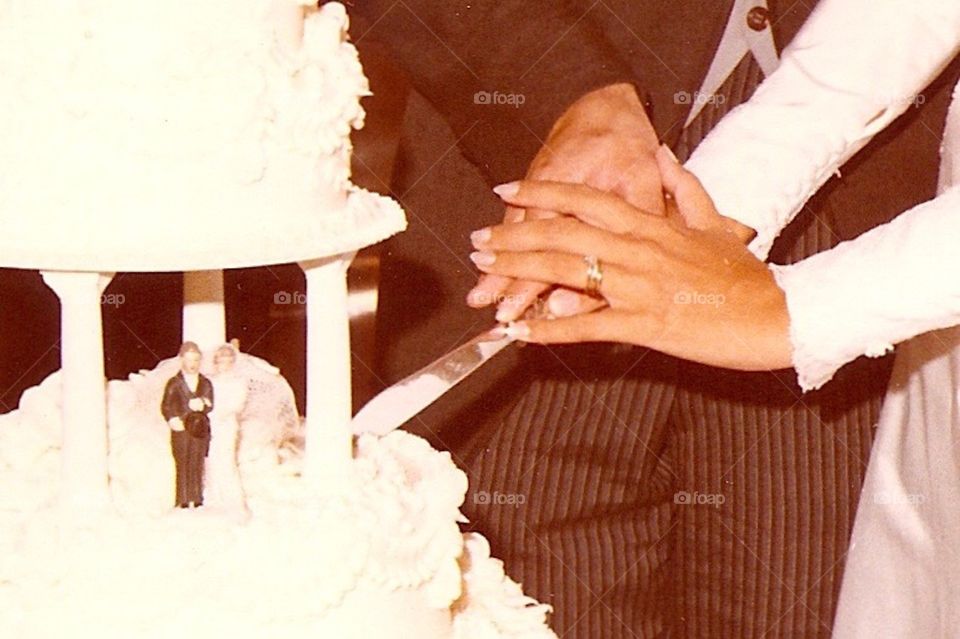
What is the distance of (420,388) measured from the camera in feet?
3.76

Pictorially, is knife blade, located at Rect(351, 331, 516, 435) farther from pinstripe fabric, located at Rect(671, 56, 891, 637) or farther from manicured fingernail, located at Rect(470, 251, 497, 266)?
pinstripe fabric, located at Rect(671, 56, 891, 637)

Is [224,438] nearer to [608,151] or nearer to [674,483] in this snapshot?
[608,151]

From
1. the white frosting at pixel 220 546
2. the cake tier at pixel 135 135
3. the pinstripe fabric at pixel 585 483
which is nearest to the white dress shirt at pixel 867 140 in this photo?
the pinstripe fabric at pixel 585 483

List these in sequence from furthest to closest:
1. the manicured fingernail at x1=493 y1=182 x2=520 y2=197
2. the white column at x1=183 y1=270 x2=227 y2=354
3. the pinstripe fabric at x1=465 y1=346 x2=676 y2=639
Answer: the pinstripe fabric at x1=465 y1=346 x2=676 y2=639 → the manicured fingernail at x1=493 y1=182 x2=520 y2=197 → the white column at x1=183 y1=270 x2=227 y2=354

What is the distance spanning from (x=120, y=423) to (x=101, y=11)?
0.29 metres

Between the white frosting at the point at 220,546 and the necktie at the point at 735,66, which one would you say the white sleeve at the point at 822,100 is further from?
the white frosting at the point at 220,546

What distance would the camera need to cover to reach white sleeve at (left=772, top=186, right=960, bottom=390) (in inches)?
44.1

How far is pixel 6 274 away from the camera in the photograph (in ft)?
5.64

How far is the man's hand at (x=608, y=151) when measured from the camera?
1294 millimetres

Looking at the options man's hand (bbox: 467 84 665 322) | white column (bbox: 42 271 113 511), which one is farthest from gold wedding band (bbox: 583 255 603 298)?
white column (bbox: 42 271 113 511)

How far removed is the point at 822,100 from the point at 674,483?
0.55 m

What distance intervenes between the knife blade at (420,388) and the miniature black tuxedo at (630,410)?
0.93 feet

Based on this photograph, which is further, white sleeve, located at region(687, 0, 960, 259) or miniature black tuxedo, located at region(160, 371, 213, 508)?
white sleeve, located at region(687, 0, 960, 259)

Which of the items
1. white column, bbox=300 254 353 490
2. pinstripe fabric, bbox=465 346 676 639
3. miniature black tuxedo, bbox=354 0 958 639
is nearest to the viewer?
white column, bbox=300 254 353 490
